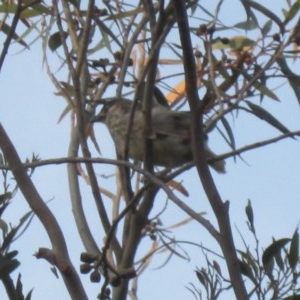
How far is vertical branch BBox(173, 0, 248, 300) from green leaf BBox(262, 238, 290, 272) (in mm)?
249

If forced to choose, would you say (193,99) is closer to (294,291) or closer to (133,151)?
(294,291)

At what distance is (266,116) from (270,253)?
1.42 ft

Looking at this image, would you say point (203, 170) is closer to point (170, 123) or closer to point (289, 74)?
point (289, 74)

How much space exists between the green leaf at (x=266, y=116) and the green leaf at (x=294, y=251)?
35 cm

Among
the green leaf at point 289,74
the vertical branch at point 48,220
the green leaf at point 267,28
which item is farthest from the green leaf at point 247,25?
the vertical branch at point 48,220

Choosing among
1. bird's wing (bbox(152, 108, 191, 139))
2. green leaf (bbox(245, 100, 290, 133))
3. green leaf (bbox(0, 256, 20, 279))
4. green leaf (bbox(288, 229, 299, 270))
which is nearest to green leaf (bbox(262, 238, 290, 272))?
green leaf (bbox(288, 229, 299, 270))

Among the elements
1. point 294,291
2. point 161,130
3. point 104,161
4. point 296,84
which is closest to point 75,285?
point 104,161

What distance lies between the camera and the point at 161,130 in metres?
2.79

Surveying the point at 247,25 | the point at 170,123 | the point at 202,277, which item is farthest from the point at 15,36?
the point at 202,277

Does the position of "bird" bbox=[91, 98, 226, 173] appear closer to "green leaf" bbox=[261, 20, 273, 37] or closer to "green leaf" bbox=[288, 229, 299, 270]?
"green leaf" bbox=[261, 20, 273, 37]

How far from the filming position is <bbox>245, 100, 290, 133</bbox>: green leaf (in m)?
2.29

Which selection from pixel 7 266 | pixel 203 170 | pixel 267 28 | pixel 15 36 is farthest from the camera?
pixel 15 36

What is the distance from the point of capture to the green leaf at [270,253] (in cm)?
195

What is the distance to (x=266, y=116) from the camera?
2.31 meters
